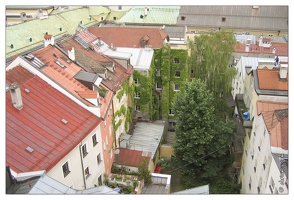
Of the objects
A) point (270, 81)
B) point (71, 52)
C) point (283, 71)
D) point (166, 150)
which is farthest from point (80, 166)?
point (283, 71)

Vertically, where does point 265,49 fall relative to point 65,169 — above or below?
above

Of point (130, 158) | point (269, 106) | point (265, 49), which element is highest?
point (265, 49)

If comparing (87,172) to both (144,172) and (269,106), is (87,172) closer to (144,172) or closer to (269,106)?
(144,172)

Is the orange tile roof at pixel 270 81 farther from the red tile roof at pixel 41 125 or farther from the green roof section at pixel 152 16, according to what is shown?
the green roof section at pixel 152 16

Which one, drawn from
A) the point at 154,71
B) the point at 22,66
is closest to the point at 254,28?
the point at 154,71

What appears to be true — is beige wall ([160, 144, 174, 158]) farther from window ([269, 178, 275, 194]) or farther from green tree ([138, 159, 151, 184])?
window ([269, 178, 275, 194])

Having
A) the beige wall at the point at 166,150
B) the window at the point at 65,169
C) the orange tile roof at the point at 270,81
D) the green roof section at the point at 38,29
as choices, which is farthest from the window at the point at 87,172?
the green roof section at the point at 38,29
